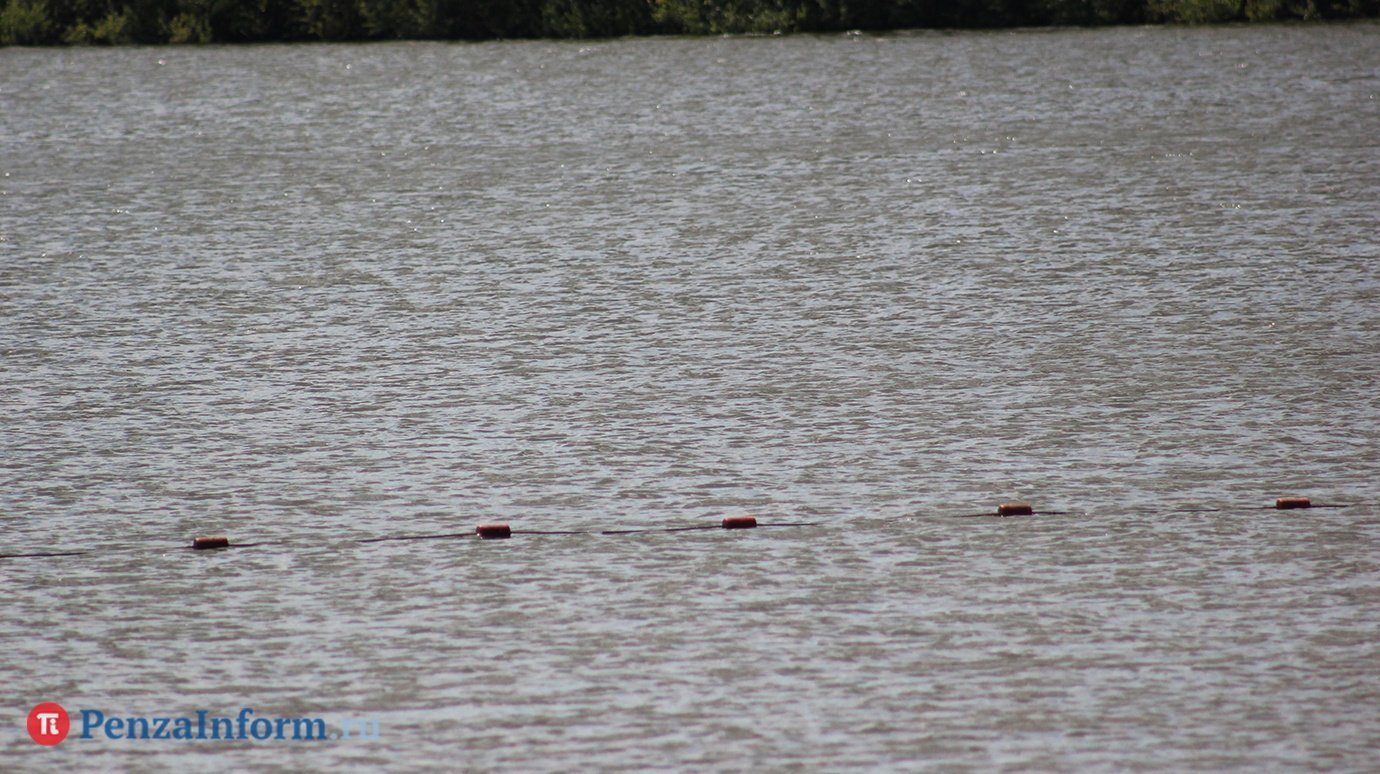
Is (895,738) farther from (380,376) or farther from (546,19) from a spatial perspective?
(546,19)

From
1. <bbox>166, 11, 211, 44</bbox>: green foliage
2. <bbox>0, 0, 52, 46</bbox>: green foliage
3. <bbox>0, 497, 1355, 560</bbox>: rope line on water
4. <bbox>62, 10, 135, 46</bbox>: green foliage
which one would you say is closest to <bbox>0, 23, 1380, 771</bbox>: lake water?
<bbox>0, 497, 1355, 560</bbox>: rope line on water

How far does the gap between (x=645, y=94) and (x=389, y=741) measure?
14.8m

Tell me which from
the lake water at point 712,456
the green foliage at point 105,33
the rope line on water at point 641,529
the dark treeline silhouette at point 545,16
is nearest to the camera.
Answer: the lake water at point 712,456

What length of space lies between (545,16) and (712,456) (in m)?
24.1

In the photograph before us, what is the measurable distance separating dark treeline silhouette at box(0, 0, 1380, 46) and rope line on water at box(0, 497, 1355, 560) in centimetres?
2196

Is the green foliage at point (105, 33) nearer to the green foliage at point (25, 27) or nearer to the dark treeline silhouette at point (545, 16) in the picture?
the dark treeline silhouette at point (545, 16)

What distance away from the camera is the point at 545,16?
29.4m

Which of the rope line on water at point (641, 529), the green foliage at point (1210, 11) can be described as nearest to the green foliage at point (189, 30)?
the green foliage at point (1210, 11)

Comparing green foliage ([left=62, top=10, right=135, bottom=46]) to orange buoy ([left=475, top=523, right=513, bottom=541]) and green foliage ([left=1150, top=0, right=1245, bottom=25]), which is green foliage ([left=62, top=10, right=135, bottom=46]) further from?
orange buoy ([left=475, top=523, right=513, bottom=541])

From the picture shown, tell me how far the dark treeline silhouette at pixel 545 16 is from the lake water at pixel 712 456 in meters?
14.2

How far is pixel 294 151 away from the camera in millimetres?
14633

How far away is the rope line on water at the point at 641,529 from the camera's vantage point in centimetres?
523

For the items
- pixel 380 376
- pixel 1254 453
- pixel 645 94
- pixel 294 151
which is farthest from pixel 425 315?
pixel 645 94

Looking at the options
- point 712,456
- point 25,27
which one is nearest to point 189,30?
point 25,27
